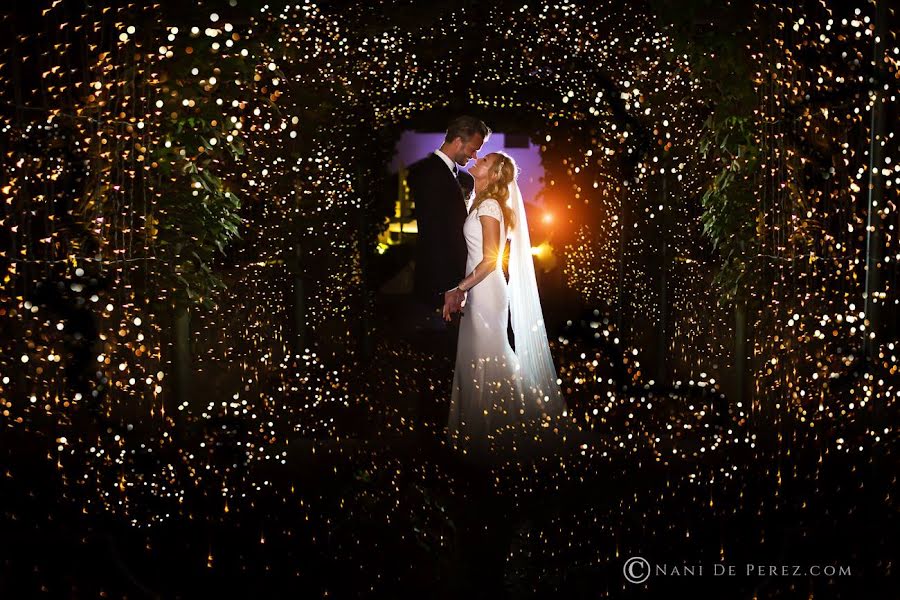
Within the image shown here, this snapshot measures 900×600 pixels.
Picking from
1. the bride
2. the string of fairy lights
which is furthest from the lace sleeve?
the string of fairy lights

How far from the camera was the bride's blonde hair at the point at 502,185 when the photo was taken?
4633mm

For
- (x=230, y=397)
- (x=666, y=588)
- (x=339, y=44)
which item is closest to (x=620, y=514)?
(x=666, y=588)

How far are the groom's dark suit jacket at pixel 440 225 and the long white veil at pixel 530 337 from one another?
1.14 feet

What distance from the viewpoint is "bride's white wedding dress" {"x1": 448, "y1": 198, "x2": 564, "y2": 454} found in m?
4.77

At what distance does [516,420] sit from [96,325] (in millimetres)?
2399

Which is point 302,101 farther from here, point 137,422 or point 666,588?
point 666,588

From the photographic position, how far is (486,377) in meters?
4.81

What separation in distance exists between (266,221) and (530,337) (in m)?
2.02

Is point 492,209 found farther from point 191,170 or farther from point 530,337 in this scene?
point 191,170

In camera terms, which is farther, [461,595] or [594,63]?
[594,63]

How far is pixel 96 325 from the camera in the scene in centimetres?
358

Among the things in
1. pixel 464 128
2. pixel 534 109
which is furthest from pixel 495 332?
pixel 534 109

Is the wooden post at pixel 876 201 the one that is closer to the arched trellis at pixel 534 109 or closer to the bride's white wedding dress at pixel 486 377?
the arched trellis at pixel 534 109

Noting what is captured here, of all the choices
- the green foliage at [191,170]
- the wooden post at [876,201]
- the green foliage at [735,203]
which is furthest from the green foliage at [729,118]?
the green foliage at [191,170]
